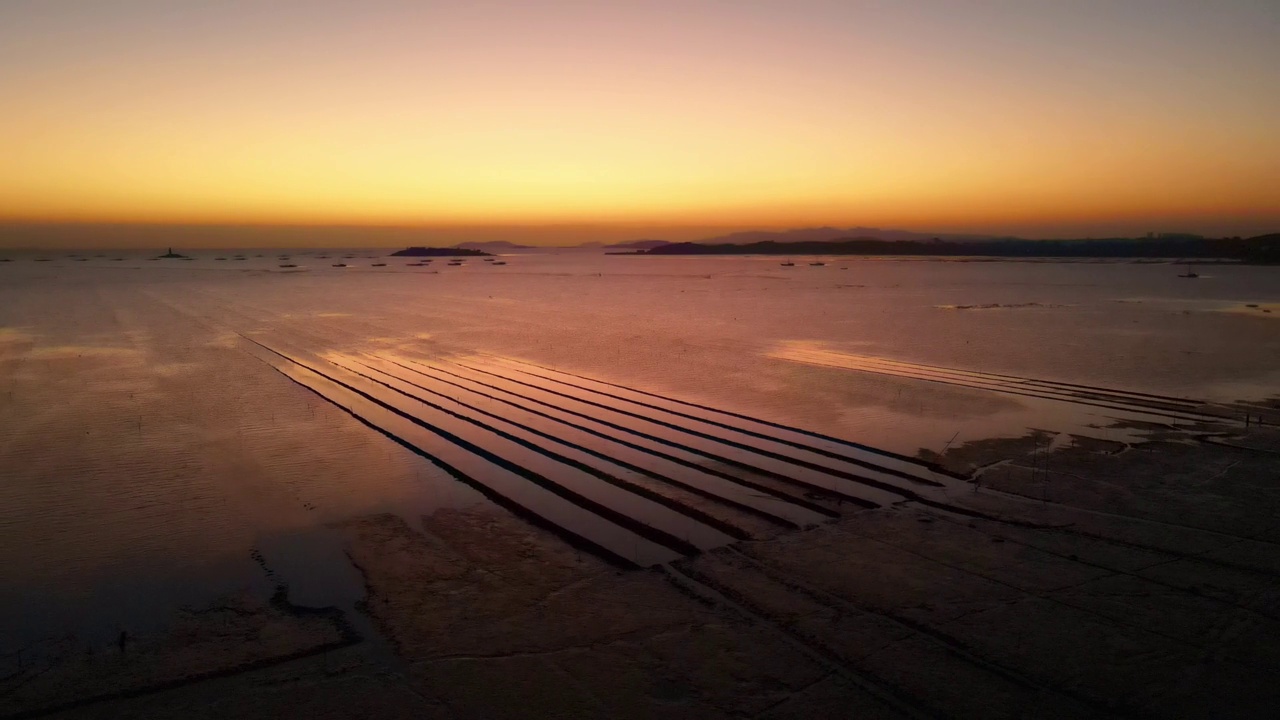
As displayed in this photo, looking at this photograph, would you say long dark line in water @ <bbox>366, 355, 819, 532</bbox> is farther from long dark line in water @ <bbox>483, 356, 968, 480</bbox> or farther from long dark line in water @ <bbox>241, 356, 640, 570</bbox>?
long dark line in water @ <bbox>483, 356, 968, 480</bbox>

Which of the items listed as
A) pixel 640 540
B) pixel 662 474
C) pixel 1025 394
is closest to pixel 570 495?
pixel 662 474

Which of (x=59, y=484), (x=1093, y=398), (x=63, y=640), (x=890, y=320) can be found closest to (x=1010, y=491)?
(x=1093, y=398)

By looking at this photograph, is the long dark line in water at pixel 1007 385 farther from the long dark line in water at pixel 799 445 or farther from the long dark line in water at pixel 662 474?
the long dark line in water at pixel 662 474

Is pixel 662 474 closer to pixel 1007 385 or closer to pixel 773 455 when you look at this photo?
pixel 773 455

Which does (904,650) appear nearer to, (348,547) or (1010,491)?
(1010,491)

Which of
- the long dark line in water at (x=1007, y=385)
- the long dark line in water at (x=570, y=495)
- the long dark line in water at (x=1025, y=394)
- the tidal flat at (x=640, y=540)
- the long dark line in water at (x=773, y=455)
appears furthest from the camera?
the long dark line in water at (x=1007, y=385)

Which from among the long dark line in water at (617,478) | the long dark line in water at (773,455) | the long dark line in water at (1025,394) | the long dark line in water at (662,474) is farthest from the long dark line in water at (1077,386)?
the long dark line in water at (617,478)
